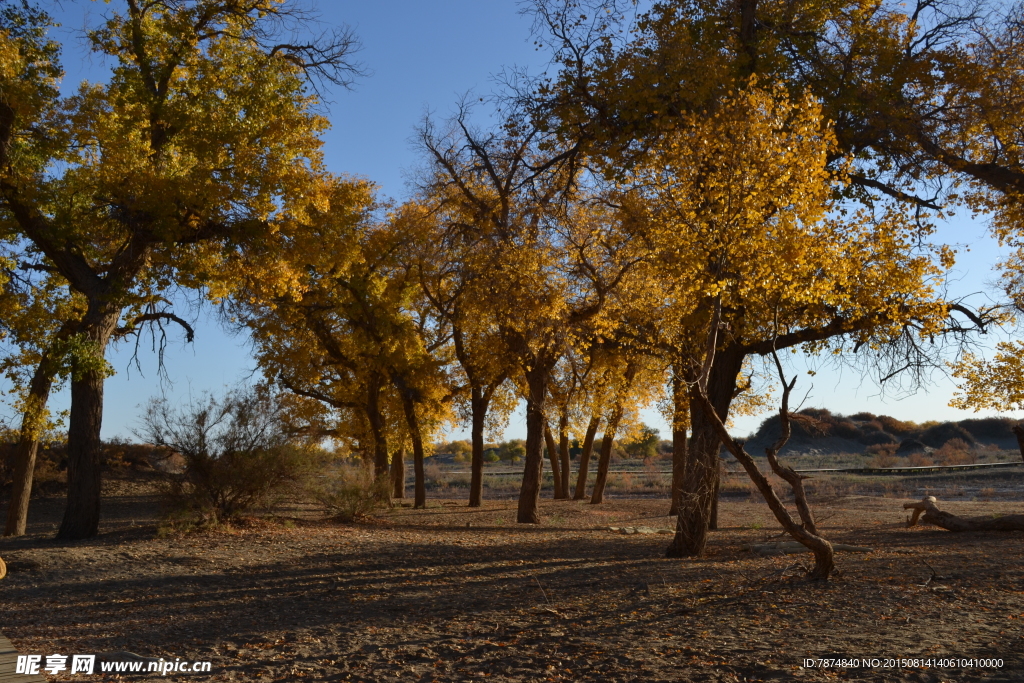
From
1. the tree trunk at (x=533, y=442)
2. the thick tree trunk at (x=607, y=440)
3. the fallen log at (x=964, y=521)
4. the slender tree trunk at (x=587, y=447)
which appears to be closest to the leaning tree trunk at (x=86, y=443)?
the tree trunk at (x=533, y=442)

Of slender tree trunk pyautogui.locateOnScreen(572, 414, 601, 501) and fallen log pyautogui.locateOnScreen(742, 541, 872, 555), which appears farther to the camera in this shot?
slender tree trunk pyautogui.locateOnScreen(572, 414, 601, 501)

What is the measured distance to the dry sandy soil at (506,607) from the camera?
17.8 feet

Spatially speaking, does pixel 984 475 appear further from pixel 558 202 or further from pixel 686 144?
pixel 686 144

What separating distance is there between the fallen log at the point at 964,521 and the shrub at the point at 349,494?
11756mm

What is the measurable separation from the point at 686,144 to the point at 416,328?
14531 millimetres

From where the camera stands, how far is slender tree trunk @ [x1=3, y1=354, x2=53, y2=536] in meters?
13.7

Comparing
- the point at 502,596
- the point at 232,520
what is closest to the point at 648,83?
the point at 502,596

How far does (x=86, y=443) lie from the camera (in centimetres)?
1251

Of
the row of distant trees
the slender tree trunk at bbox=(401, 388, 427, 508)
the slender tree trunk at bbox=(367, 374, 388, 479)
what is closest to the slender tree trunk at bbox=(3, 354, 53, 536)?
the row of distant trees

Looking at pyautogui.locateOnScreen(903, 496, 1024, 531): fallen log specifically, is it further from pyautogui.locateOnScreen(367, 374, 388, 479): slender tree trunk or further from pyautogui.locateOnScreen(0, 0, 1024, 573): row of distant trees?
pyautogui.locateOnScreen(367, 374, 388, 479): slender tree trunk

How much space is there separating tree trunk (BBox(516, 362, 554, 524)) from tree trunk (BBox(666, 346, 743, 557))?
5612 millimetres

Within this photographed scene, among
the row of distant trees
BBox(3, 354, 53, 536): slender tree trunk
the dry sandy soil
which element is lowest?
Answer: the dry sandy soil

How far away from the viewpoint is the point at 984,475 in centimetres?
3362

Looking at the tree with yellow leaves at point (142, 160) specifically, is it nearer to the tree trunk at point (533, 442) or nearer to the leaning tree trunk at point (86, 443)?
the leaning tree trunk at point (86, 443)
